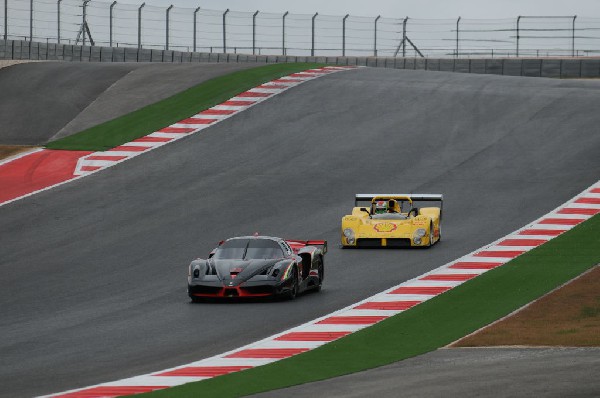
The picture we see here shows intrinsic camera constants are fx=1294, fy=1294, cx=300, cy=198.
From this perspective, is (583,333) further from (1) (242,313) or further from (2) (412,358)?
(1) (242,313)

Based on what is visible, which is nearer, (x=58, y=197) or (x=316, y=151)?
(x=58, y=197)

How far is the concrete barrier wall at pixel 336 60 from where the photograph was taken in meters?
55.5

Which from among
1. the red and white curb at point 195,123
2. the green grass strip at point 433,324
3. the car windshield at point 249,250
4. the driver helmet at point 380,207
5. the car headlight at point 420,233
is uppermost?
the red and white curb at point 195,123

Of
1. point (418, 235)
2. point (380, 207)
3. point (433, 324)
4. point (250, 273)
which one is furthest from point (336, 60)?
point (433, 324)

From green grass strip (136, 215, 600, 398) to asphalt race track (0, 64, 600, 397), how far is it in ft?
4.23

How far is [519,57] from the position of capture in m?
60.9

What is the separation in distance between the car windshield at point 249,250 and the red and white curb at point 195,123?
13589 millimetres

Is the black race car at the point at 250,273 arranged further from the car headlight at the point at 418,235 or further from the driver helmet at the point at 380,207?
the driver helmet at the point at 380,207

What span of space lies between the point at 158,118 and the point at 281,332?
2377 cm

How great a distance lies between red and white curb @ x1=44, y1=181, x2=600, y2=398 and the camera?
14609 millimetres

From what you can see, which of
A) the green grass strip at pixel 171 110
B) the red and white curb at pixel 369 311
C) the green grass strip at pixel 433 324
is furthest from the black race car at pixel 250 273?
the green grass strip at pixel 171 110

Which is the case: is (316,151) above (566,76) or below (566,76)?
below

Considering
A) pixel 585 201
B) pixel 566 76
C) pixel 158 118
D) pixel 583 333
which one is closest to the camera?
pixel 583 333

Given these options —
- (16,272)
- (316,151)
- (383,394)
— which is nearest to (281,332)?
(383,394)
